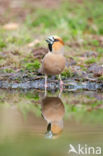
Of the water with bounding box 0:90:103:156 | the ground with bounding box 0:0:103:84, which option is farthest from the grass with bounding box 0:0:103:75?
the water with bounding box 0:90:103:156

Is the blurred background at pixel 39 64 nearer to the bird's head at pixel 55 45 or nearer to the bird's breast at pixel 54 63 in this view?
the bird's breast at pixel 54 63

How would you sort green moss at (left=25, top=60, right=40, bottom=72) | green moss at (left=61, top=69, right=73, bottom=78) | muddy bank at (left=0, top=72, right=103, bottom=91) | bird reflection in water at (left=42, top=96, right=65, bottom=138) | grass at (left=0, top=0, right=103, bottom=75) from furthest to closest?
grass at (left=0, top=0, right=103, bottom=75)
green moss at (left=25, top=60, right=40, bottom=72)
green moss at (left=61, top=69, right=73, bottom=78)
muddy bank at (left=0, top=72, right=103, bottom=91)
bird reflection in water at (left=42, top=96, right=65, bottom=138)

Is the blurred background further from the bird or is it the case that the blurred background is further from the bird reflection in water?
the bird

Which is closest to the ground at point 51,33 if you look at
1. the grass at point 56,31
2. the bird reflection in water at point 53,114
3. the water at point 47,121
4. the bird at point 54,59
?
the grass at point 56,31

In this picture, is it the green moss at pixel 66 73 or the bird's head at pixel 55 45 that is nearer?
the bird's head at pixel 55 45

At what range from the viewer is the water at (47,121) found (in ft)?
15.0

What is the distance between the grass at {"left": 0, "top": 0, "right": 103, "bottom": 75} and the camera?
8.71 meters

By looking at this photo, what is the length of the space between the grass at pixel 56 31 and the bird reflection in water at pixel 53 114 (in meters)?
1.63

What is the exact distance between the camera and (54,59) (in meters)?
7.46

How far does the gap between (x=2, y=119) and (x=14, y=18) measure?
687 centimetres

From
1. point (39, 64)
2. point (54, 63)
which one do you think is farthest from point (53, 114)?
point (39, 64)

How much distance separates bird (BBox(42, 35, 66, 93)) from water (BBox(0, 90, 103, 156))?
1.31ft

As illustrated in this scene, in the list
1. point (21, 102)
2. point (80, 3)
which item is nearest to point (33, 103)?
point (21, 102)

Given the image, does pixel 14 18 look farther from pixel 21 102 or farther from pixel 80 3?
pixel 21 102
